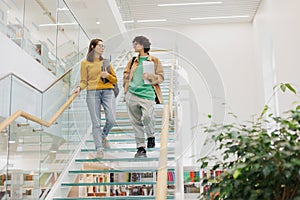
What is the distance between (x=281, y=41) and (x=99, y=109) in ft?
18.7

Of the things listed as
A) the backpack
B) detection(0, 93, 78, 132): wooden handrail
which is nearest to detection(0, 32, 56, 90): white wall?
detection(0, 93, 78, 132): wooden handrail

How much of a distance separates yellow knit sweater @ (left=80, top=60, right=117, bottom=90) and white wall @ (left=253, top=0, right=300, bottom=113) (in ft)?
15.2

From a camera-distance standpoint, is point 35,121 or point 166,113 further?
point 35,121

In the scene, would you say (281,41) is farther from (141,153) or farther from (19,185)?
(141,153)

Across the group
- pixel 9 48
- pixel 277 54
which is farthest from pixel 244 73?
pixel 9 48

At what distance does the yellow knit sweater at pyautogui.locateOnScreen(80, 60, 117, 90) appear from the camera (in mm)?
2551

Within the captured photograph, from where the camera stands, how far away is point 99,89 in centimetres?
273

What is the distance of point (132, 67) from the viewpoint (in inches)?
89.4

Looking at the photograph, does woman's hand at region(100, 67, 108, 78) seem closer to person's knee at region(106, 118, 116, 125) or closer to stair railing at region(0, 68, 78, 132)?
person's knee at region(106, 118, 116, 125)

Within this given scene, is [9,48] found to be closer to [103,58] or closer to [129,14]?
[103,58]

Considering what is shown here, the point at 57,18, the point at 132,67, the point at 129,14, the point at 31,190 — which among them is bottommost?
the point at 31,190

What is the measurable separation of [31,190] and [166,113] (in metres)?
1.77

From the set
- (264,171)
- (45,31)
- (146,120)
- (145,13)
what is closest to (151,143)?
(146,120)

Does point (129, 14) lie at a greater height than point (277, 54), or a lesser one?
greater
